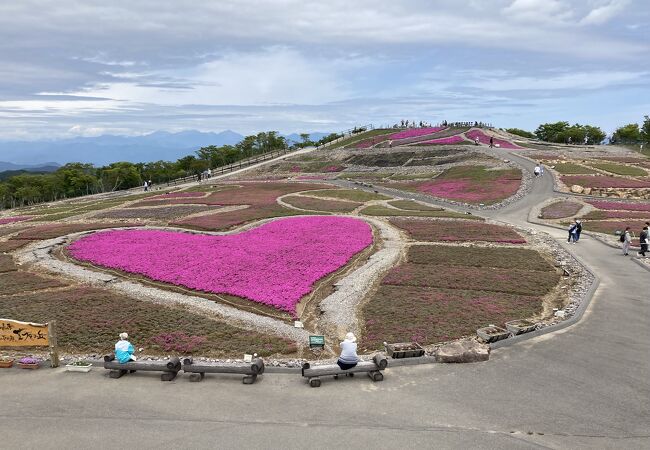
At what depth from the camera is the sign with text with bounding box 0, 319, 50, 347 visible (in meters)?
18.1

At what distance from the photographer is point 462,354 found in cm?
1764

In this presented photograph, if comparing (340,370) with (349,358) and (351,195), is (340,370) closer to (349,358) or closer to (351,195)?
(349,358)

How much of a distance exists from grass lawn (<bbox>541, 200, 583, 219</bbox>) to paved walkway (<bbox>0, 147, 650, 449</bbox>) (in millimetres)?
35469

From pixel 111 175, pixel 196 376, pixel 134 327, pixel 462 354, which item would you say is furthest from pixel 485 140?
pixel 111 175

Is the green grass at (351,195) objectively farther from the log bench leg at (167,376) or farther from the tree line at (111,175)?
the tree line at (111,175)

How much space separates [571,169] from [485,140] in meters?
38.0

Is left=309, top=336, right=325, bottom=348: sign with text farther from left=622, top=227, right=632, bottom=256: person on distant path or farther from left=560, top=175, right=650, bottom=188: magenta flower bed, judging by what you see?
left=560, top=175, right=650, bottom=188: magenta flower bed

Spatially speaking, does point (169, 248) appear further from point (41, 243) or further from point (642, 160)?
point (642, 160)

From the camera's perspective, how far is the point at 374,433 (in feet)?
43.1

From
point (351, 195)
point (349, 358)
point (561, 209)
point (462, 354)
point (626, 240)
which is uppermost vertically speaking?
point (351, 195)

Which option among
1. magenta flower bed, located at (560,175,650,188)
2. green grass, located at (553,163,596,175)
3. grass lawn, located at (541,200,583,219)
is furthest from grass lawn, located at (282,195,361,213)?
green grass, located at (553,163,596,175)

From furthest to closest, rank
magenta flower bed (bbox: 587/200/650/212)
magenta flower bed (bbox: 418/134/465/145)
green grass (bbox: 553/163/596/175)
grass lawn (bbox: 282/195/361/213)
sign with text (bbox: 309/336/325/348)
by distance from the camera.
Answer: magenta flower bed (bbox: 418/134/465/145) → green grass (bbox: 553/163/596/175) → grass lawn (bbox: 282/195/361/213) → magenta flower bed (bbox: 587/200/650/212) → sign with text (bbox: 309/336/325/348)

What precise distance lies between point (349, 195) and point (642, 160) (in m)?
57.5

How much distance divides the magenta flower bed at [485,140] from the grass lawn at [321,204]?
55654 millimetres
